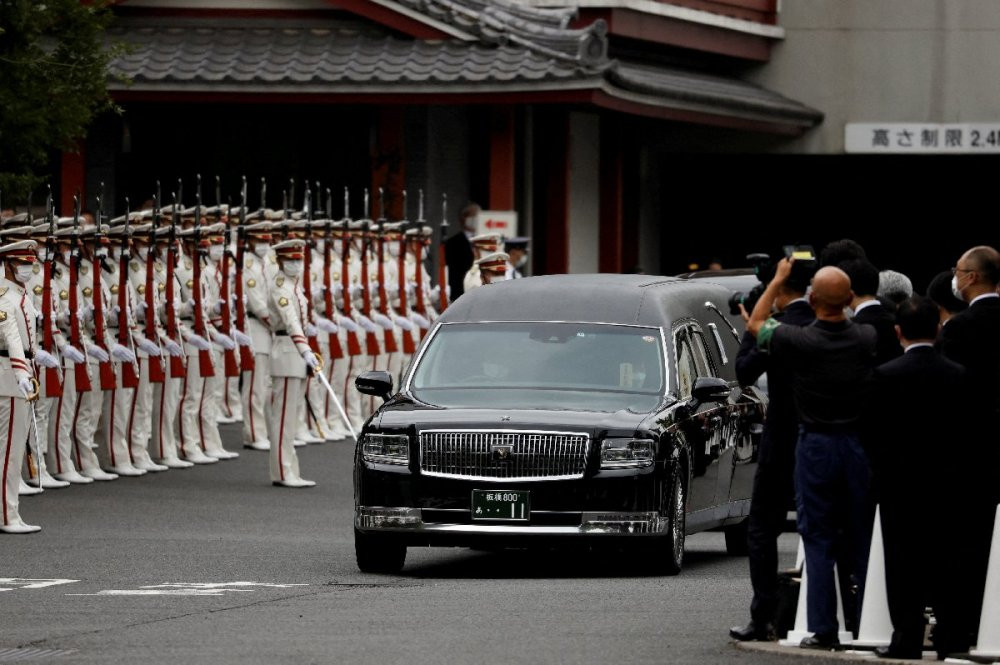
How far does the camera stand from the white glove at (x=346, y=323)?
25047 millimetres

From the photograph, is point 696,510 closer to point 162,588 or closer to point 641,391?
point 641,391

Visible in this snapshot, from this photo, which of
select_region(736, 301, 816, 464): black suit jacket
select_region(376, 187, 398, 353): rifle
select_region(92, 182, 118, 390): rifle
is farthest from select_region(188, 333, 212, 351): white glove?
select_region(736, 301, 816, 464): black suit jacket

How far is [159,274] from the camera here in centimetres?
2234

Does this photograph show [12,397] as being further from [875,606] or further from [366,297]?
[366,297]

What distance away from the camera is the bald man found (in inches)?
424

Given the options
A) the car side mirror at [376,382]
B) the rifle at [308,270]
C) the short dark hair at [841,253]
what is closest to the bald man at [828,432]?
the short dark hair at [841,253]

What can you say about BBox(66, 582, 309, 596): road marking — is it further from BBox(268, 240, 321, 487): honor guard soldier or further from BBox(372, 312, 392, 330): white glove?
BBox(372, 312, 392, 330): white glove

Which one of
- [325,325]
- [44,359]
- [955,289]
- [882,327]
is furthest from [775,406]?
[325,325]

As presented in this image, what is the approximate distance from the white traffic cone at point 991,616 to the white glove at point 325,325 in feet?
47.9

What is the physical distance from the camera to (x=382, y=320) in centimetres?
2606

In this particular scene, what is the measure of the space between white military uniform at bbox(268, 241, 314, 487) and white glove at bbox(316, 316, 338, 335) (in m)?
3.53

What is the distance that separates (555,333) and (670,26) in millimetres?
19070

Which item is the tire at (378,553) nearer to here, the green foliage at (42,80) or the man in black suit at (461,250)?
the green foliage at (42,80)

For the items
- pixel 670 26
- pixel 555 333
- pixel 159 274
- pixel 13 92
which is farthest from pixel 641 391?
pixel 670 26
